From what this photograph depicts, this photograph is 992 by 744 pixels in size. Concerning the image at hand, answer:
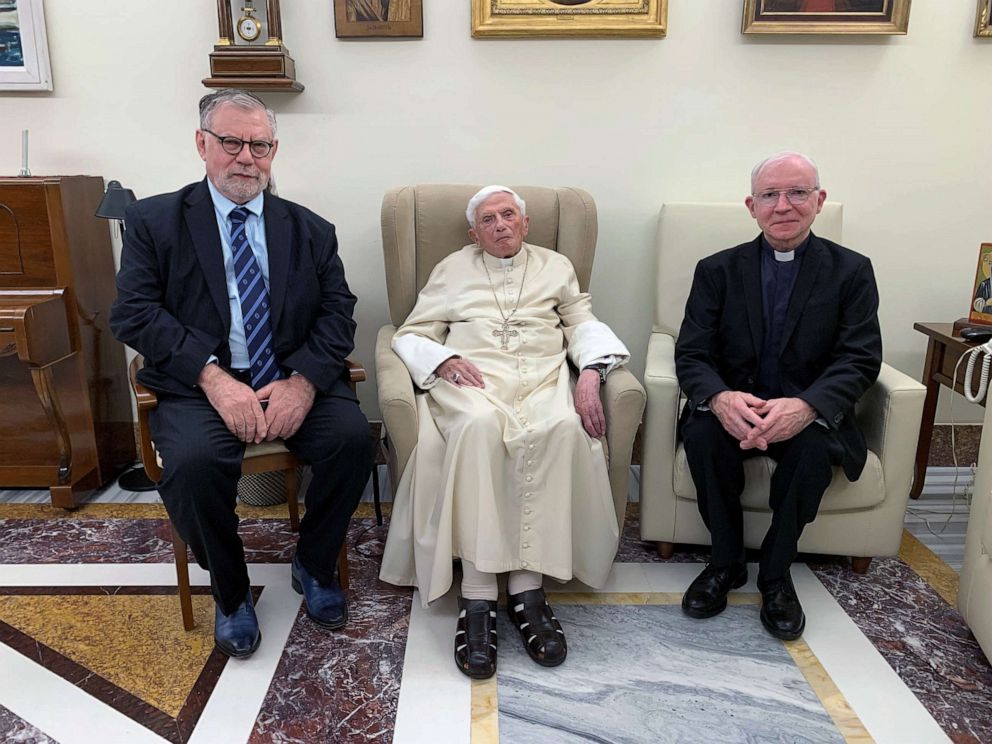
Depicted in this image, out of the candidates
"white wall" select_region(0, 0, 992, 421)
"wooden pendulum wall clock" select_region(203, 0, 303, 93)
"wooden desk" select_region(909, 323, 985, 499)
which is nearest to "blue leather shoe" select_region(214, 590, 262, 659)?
"white wall" select_region(0, 0, 992, 421)

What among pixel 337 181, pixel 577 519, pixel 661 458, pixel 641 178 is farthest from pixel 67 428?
pixel 641 178

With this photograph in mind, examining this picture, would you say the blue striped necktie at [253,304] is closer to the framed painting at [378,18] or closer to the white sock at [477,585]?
the white sock at [477,585]

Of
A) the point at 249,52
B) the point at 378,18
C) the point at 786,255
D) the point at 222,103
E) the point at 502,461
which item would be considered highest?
the point at 378,18

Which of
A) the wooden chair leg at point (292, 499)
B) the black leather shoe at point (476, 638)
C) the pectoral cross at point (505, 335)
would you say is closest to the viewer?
the black leather shoe at point (476, 638)

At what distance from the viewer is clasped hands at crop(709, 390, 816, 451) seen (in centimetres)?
199

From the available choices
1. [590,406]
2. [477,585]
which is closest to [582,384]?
[590,406]

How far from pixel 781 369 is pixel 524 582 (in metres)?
0.93

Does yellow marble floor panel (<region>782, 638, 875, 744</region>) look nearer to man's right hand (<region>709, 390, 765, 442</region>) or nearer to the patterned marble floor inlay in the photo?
the patterned marble floor inlay

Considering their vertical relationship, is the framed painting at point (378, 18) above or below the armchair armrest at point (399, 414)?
above

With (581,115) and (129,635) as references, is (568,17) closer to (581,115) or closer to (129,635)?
(581,115)

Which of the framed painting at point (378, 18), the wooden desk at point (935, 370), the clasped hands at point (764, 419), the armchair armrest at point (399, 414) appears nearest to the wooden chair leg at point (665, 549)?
the clasped hands at point (764, 419)

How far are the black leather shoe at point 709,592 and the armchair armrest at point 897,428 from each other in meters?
0.50

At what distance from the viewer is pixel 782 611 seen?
1956 millimetres

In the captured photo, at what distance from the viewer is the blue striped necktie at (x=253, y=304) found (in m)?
2.02
